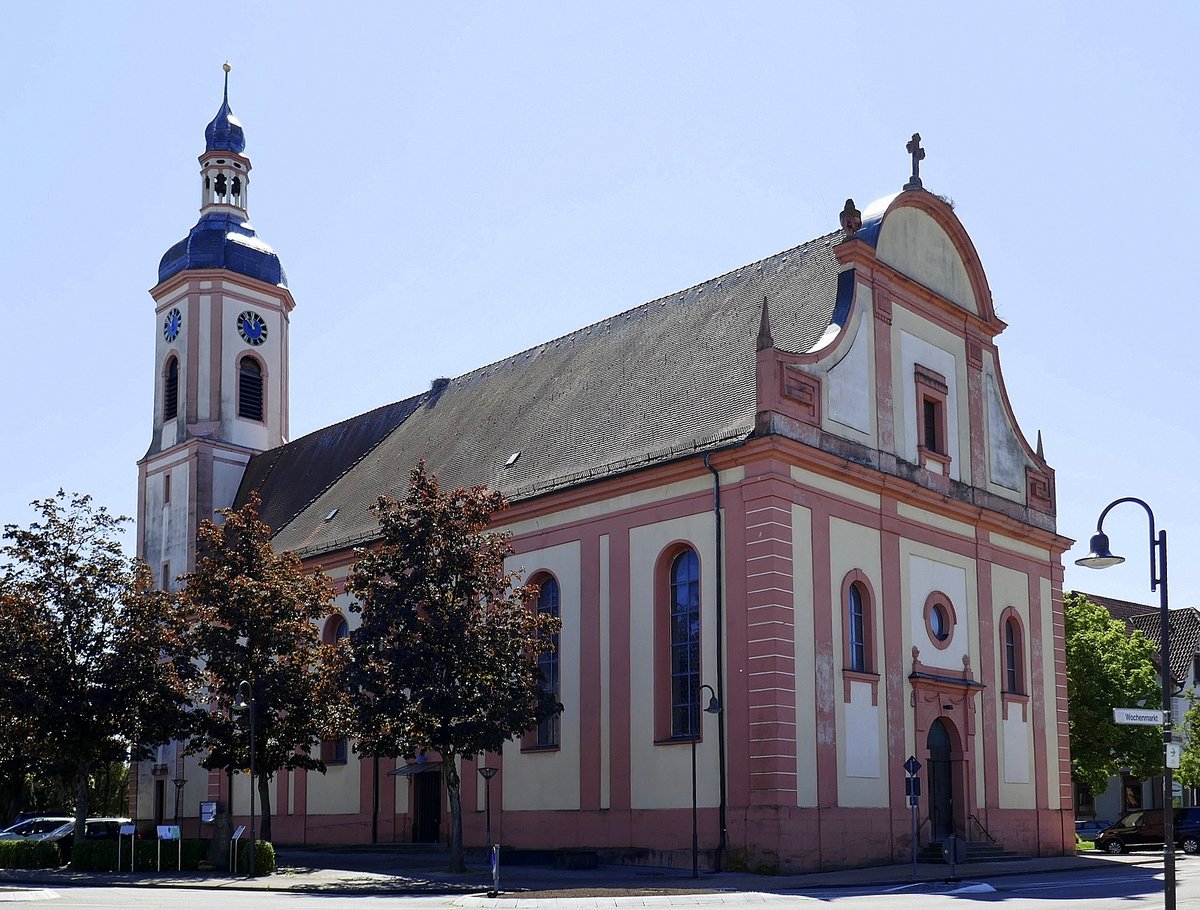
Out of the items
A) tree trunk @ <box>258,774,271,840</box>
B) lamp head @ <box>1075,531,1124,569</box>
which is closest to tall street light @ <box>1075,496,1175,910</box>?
lamp head @ <box>1075,531,1124,569</box>

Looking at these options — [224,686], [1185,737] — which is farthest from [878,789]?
[1185,737]

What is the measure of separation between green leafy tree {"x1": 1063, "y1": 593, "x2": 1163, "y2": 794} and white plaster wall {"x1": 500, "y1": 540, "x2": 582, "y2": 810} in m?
23.5

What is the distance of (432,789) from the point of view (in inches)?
1475

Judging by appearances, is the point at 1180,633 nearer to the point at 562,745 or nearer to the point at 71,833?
the point at 562,745

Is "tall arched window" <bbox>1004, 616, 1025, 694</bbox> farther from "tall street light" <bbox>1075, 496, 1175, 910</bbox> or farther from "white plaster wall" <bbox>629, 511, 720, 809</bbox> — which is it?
"tall street light" <bbox>1075, 496, 1175, 910</bbox>

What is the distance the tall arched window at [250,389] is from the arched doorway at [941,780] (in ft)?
97.2

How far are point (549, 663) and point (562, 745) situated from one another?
7.17ft

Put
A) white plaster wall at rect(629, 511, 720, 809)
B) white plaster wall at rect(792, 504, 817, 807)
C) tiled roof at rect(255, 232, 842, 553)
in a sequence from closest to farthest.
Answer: white plaster wall at rect(792, 504, 817, 807), white plaster wall at rect(629, 511, 720, 809), tiled roof at rect(255, 232, 842, 553)

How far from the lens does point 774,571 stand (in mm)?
29500

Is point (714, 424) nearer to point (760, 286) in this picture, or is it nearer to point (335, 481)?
point (760, 286)

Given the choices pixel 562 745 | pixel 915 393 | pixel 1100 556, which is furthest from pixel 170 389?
pixel 1100 556

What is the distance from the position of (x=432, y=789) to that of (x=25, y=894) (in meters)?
15.2

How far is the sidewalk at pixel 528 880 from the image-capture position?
23.1 metres

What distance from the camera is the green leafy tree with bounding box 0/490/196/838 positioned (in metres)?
34.6
